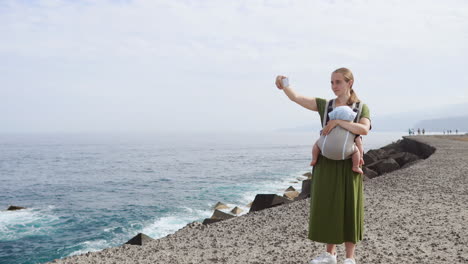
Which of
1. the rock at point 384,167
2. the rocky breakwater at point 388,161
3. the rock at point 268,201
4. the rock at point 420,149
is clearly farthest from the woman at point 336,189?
the rock at point 420,149

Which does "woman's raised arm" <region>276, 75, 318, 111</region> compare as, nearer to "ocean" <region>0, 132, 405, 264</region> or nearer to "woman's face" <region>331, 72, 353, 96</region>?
"woman's face" <region>331, 72, 353, 96</region>

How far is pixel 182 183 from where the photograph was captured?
28.0 meters

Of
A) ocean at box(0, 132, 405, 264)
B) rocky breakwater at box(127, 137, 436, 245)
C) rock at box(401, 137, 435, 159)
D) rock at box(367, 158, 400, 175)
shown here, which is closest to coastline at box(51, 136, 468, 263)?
rocky breakwater at box(127, 137, 436, 245)

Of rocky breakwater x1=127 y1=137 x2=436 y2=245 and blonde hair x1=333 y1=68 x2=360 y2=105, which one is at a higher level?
blonde hair x1=333 y1=68 x2=360 y2=105

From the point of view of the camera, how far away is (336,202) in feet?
12.7

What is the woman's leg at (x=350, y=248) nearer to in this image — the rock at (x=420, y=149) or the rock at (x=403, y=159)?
the rock at (x=403, y=159)

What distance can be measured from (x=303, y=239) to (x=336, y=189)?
2.54 meters

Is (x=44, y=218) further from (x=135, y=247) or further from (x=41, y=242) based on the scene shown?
(x=135, y=247)

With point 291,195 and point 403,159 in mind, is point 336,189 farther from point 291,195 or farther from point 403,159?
point 403,159

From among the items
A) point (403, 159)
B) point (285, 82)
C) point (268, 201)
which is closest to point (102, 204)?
point (268, 201)

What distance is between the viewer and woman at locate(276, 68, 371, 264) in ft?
12.4

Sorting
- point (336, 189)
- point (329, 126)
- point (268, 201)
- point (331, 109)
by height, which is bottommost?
point (268, 201)

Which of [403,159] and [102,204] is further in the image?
[403,159]

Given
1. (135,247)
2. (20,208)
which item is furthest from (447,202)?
(20,208)
